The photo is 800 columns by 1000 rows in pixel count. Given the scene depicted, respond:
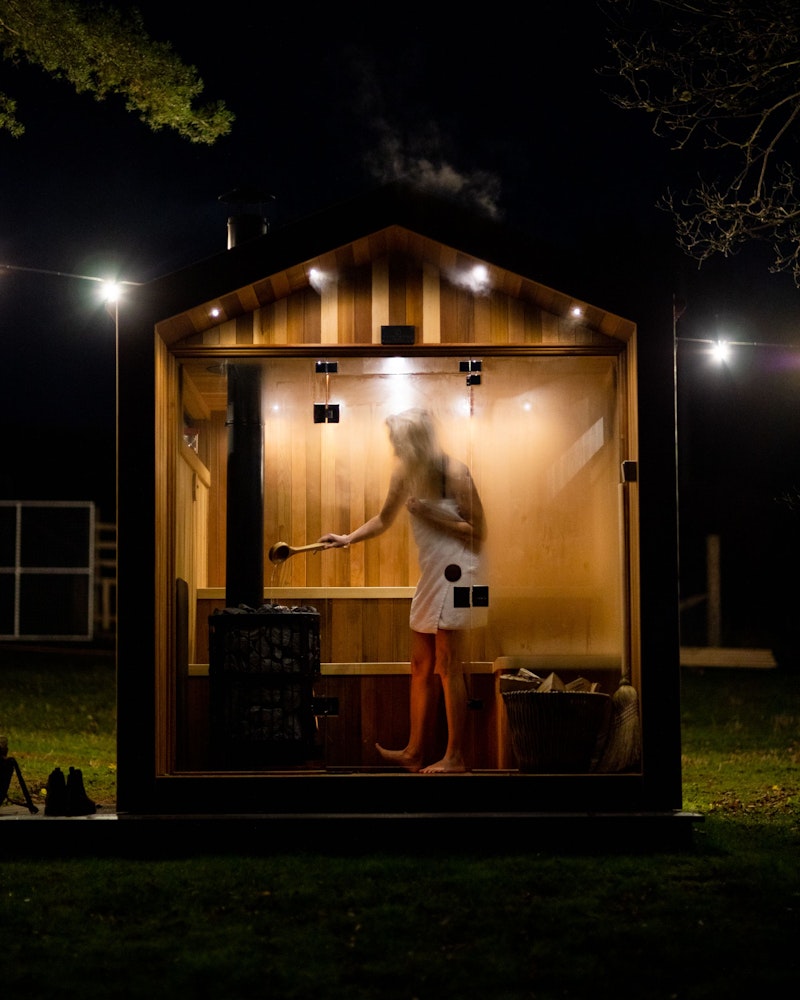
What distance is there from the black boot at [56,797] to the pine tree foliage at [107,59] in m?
5.82

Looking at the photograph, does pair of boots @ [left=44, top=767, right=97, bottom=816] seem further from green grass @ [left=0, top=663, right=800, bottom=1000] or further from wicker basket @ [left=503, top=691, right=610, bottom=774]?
wicker basket @ [left=503, top=691, right=610, bottom=774]

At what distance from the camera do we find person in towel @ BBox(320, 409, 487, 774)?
6934 mm

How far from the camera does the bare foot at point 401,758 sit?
7.12 m

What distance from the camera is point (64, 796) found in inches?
245

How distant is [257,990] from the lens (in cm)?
412

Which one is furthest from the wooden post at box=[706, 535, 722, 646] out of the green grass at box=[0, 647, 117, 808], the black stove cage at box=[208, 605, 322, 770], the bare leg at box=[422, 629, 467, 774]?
the black stove cage at box=[208, 605, 322, 770]

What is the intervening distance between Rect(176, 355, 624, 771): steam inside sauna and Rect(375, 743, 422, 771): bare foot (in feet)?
0.22

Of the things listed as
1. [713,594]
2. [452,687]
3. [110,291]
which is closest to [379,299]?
[110,291]

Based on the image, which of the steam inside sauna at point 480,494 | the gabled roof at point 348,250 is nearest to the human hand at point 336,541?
the steam inside sauna at point 480,494

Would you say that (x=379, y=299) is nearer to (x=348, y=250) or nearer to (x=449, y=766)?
(x=348, y=250)

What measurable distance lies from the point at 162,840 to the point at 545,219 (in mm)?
20367

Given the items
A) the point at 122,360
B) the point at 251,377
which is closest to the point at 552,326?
the point at 251,377

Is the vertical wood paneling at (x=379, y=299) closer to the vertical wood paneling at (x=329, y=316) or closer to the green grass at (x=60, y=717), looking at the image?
the vertical wood paneling at (x=329, y=316)

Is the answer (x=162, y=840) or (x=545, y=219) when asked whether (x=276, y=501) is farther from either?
(x=545, y=219)
